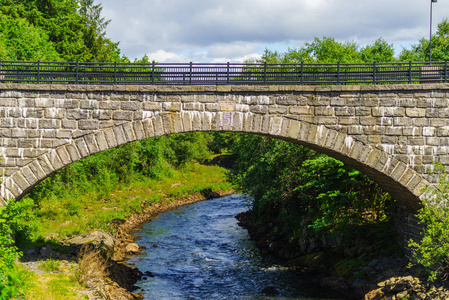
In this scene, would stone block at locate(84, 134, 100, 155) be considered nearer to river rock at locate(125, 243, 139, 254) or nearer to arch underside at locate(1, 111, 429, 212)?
arch underside at locate(1, 111, 429, 212)

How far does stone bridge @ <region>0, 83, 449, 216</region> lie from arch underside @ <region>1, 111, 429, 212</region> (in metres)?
0.04

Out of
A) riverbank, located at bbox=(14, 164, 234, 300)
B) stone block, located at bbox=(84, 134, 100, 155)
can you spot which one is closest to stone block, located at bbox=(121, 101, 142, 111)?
stone block, located at bbox=(84, 134, 100, 155)

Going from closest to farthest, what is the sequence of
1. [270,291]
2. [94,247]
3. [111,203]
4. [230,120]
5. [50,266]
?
[230,120] < [50,266] < [270,291] < [94,247] < [111,203]

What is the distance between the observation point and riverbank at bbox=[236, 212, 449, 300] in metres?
18.8

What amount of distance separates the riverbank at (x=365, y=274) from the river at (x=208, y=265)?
2.95 feet

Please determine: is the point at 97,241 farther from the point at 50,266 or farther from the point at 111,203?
the point at 111,203

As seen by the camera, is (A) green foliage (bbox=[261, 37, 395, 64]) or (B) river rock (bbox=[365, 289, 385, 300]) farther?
(A) green foliage (bbox=[261, 37, 395, 64])

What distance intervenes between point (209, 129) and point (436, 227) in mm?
9540

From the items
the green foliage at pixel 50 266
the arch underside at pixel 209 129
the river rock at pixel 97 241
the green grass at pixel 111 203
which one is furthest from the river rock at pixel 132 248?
the arch underside at pixel 209 129

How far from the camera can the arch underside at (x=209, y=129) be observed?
18484mm

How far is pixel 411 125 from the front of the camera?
18.7m

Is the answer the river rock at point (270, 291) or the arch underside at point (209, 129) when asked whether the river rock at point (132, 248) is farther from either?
the arch underside at point (209, 129)

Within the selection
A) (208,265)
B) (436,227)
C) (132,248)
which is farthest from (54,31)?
(436,227)

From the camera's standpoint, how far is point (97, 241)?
1054 inches
